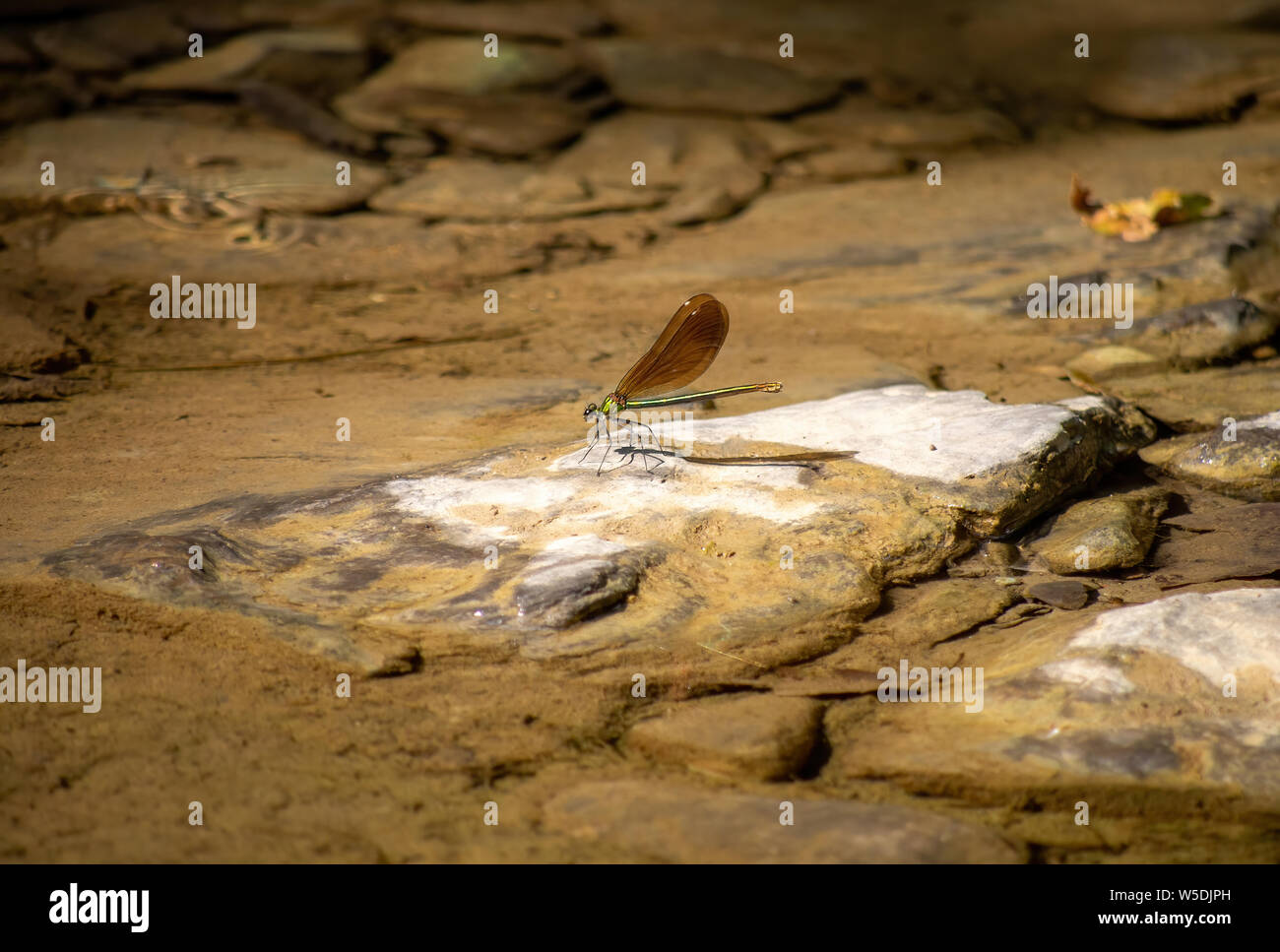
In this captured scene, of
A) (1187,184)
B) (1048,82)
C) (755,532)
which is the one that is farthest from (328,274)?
(1048,82)

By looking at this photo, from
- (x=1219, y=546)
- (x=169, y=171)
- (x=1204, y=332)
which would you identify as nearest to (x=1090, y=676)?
(x=1219, y=546)

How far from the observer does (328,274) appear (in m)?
6.16

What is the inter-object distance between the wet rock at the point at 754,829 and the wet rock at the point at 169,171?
5.48 m

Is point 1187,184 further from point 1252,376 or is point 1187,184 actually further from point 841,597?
point 841,597

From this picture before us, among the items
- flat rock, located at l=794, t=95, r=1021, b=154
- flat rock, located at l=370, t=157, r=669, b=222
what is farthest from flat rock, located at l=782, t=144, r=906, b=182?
flat rock, located at l=370, t=157, r=669, b=222

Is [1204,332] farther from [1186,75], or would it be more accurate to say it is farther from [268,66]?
[268,66]

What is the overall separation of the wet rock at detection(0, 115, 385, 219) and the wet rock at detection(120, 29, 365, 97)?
0.66 meters

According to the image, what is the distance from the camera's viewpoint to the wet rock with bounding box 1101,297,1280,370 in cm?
467

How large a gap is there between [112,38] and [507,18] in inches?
128

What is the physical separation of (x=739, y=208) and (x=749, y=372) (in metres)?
2.98

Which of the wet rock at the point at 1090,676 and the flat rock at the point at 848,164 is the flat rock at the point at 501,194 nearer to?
the flat rock at the point at 848,164

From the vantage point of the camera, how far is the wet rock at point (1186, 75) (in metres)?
8.66

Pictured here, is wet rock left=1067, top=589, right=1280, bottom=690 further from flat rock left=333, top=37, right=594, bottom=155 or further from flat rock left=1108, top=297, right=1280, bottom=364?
flat rock left=333, top=37, right=594, bottom=155

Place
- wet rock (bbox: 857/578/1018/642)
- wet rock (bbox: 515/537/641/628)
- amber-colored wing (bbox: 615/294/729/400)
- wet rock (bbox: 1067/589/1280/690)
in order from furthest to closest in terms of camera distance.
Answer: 1. amber-colored wing (bbox: 615/294/729/400)
2. wet rock (bbox: 857/578/1018/642)
3. wet rock (bbox: 515/537/641/628)
4. wet rock (bbox: 1067/589/1280/690)
